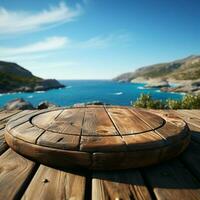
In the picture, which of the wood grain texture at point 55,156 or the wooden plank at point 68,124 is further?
the wooden plank at point 68,124

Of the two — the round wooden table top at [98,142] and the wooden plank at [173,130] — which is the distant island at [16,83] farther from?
the wooden plank at [173,130]

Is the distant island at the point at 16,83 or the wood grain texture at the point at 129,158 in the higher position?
the wood grain texture at the point at 129,158

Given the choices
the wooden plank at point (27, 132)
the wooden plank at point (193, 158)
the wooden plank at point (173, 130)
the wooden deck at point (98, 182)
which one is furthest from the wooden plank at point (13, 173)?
the wooden plank at point (193, 158)

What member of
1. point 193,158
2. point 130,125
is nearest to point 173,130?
point 193,158

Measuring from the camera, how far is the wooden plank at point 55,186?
1274 millimetres

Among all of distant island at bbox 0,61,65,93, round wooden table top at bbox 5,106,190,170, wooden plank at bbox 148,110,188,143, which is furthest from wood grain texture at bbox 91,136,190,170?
distant island at bbox 0,61,65,93

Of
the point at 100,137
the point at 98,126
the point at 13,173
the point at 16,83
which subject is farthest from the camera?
the point at 16,83

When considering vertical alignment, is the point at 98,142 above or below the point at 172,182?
above

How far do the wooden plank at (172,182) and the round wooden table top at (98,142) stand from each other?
0.07m

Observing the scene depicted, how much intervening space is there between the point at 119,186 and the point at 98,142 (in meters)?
0.34

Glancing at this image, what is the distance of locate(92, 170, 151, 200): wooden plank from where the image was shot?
128cm

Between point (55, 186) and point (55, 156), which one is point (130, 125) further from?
point (55, 186)

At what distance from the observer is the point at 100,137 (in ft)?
5.59

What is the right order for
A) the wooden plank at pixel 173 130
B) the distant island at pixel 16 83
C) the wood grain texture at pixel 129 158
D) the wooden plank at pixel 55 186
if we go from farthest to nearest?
the distant island at pixel 16 83 < the wooden plank at pixel 173 130 < the wood grain texture at pixel 129 158 < the wooden plank at pixel 55 186
